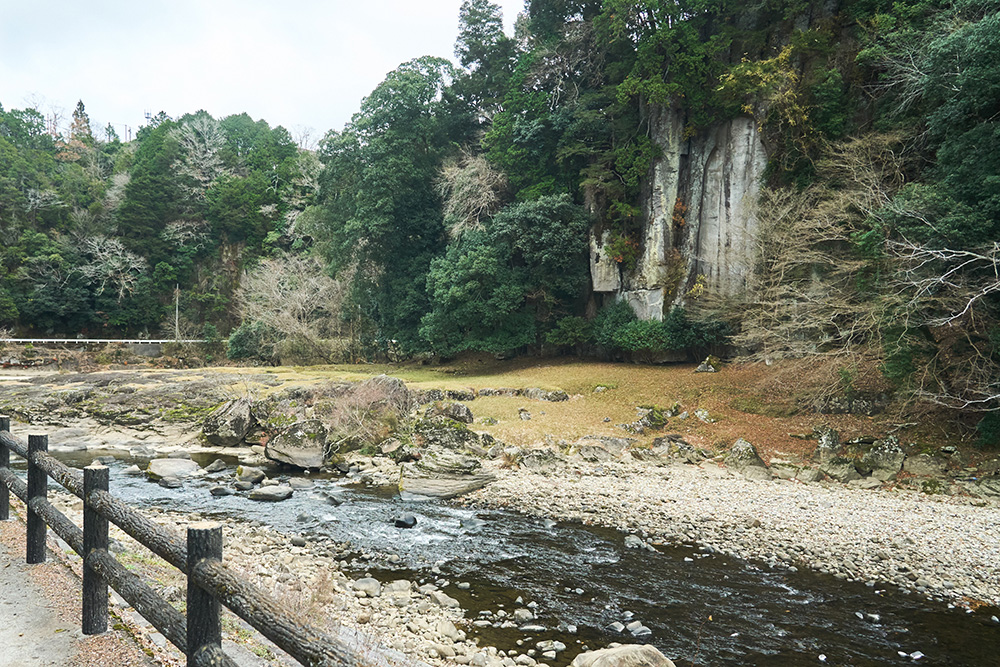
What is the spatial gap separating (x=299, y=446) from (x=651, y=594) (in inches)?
380

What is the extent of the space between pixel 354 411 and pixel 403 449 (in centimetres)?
247

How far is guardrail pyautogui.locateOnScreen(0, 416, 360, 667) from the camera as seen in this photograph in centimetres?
257

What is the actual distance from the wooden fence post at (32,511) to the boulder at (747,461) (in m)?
12.7

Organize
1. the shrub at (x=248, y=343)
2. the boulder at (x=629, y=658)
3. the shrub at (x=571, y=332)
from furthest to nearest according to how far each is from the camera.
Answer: the shrub at (x=248, y=343) → the shrub at (x=571, y=332) → the boulder at (x=629, y=658)

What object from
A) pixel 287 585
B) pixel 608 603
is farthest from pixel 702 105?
pixel 287 585

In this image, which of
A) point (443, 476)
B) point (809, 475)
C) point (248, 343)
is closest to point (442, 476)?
→ point (443, 476)

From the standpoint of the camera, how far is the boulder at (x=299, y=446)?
45.9ft

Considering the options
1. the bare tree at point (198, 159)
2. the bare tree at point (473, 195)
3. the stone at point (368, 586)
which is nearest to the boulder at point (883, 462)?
the stone at point (368, 586)

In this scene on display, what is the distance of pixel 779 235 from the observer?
57.7 ft

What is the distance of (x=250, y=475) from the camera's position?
12.6 m

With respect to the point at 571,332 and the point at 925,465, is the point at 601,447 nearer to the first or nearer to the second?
the point at 925,465

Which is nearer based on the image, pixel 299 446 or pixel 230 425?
pixel 299 446

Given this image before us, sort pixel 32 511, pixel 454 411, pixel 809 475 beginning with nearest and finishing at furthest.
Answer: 1. pixel 32 511
2. pixel 809 475
3. pixel 454 411

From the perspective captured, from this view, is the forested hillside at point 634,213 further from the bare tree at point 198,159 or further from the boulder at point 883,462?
the bare tree at point 198,159
